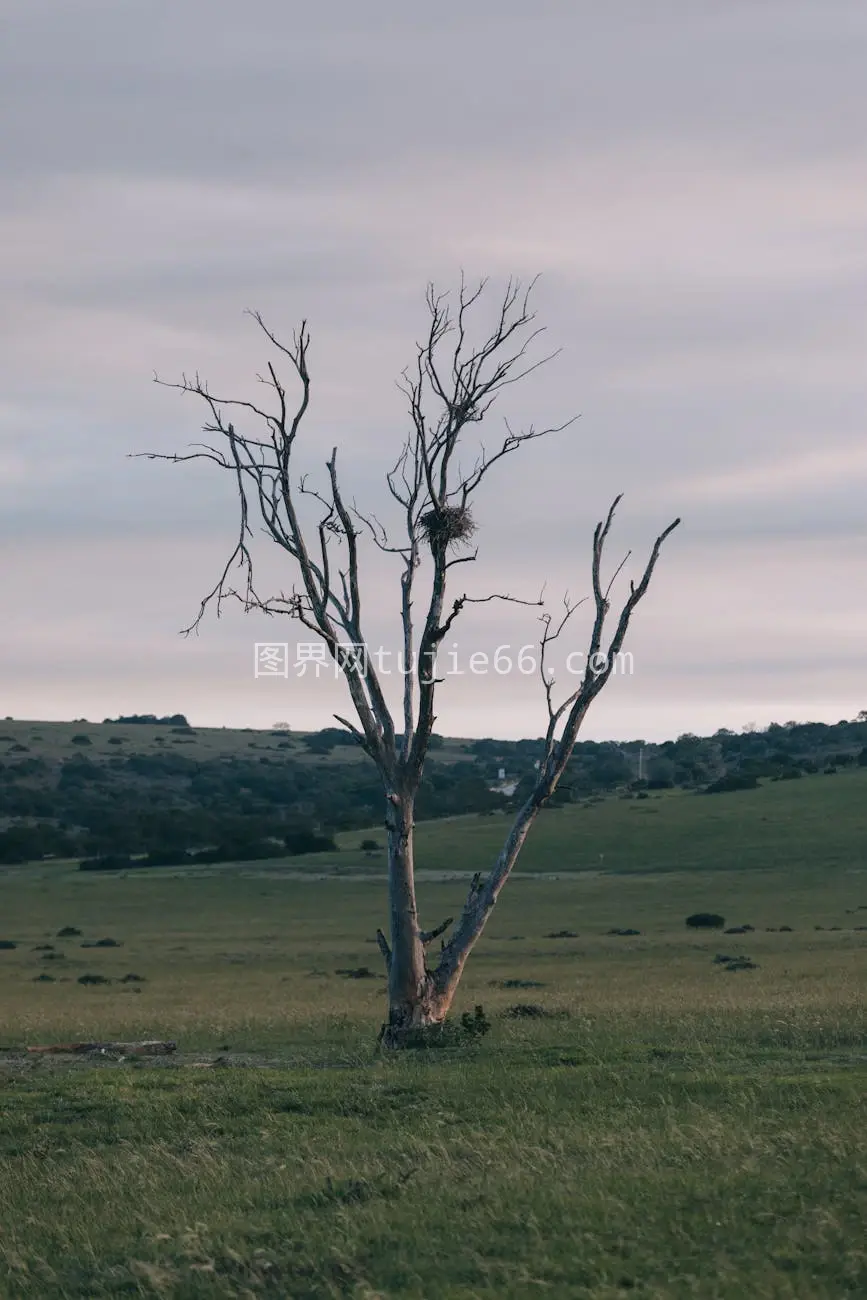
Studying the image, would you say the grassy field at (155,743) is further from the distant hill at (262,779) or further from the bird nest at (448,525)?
the bird nest at (448,525)

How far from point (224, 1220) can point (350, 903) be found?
2032 inches

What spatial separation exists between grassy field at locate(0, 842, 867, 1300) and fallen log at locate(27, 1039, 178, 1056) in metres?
0.51

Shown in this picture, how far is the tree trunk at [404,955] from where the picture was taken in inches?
808

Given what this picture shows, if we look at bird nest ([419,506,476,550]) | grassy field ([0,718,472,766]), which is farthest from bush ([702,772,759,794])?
bird nest ([419,506,476,550])

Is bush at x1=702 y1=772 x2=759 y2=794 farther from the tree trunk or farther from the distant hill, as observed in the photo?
the tree trunk

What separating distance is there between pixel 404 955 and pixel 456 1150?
955cm

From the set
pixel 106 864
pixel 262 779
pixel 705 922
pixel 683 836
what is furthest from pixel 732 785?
pixel 262 779

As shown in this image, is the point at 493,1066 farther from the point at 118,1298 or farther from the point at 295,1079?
the point at 118,1298

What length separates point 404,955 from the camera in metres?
20.8

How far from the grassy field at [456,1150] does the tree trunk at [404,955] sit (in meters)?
0.67

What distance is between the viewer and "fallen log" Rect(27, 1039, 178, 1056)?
19.2 m

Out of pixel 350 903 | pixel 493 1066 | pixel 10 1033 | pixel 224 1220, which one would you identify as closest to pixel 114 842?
pixel 350 903

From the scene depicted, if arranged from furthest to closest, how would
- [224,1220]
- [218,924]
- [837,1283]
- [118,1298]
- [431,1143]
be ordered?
[218,924] → [431,1143] → [224,1220] → [118,1298] → [837,1283]

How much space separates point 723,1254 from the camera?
8.12m
